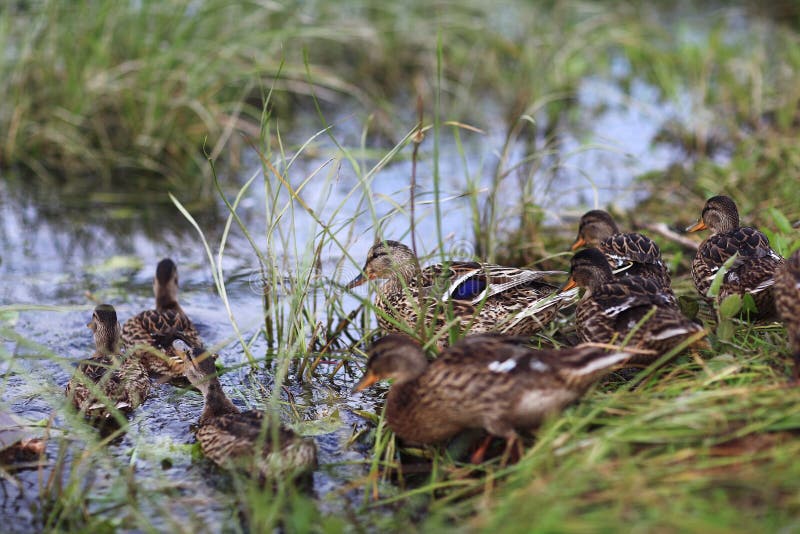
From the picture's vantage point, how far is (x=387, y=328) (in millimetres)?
5270

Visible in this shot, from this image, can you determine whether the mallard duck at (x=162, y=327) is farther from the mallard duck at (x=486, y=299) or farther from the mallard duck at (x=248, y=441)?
the mallard duck at (x=486, y=299)

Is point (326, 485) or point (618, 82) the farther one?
point (618, 82)

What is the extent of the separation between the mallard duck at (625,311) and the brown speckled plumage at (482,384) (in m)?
0.26

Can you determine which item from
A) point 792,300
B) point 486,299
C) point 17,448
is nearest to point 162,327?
point 17,448

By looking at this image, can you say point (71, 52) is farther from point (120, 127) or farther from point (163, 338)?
point (163, 338)

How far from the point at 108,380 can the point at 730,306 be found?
315cm

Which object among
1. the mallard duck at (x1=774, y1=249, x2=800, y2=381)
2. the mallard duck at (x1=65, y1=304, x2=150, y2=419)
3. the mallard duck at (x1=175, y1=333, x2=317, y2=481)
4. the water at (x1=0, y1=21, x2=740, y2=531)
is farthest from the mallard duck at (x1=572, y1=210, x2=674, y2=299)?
the mallard duck at (x1=65, y1=304, x2=150, y2=419)

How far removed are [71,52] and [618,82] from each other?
637cm

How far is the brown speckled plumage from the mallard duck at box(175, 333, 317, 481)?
460mm

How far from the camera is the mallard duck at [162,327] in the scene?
17.9 feet

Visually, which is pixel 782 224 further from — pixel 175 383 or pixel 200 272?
pixel 200 272

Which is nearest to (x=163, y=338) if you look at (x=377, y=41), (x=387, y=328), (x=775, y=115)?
(x=387, y=328)

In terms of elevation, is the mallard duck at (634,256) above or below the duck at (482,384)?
above

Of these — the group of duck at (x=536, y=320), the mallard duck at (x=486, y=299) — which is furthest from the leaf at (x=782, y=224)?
the mallard duck at (x=486, y=299)
